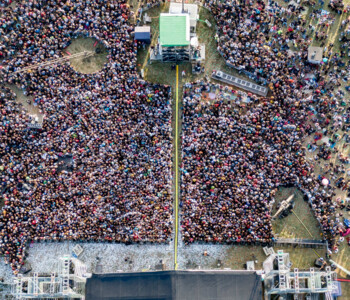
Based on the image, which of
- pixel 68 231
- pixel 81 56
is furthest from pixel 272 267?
pixel 81 56

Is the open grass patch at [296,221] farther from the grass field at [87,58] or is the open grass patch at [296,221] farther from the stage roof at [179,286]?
the grass field at [87,58]

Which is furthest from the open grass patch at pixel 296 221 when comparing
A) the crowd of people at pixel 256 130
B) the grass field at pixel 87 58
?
the grass field at pixel 87 58

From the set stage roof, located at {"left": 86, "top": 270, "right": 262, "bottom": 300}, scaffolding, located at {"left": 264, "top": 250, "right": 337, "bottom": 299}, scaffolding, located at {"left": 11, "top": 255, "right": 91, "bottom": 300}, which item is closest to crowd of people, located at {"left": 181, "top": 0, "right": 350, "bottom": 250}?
scaffolding, located at {"left": 264, "top": 250, "right": 337, "bottom": 299}

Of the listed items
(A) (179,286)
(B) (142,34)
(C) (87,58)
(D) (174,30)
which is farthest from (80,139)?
(A) (179,286)

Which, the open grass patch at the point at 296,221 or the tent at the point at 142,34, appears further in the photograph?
the tent at the point at 142,34

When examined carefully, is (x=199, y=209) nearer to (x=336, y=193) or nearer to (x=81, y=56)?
(x=336, y=193)

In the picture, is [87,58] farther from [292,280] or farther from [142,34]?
[292,280]
